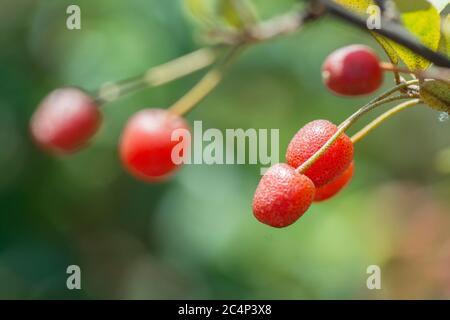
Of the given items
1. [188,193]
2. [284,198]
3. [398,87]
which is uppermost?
[188,193]

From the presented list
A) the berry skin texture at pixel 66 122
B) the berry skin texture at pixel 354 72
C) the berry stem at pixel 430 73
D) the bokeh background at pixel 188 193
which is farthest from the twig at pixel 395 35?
the bokeh background at pixel 188 193

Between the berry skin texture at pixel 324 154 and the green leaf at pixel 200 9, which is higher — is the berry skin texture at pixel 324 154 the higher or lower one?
the lower one

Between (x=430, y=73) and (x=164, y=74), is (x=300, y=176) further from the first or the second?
(x=164, y=74)

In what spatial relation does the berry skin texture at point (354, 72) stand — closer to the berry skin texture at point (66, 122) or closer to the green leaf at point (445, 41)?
the green leaf at point (445, 41)

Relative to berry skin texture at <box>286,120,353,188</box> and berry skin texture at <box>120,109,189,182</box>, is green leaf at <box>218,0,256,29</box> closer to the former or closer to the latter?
berry skin texture at <box>120,109,189,182</box>

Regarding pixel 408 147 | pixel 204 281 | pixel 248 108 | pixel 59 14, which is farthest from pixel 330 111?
pixel 59 14

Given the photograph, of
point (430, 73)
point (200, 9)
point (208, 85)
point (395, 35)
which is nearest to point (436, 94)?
point (430, 73)

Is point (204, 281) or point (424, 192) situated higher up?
point (424, 192)

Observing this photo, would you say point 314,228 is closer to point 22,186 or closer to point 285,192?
point 22,186
